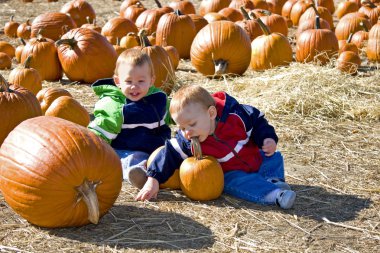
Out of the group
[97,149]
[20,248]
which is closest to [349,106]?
[97,149]

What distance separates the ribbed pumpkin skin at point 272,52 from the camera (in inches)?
348

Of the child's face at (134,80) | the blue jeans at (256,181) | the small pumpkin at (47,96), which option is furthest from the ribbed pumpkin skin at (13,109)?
the blue jeans at (256,181)

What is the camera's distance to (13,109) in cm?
588

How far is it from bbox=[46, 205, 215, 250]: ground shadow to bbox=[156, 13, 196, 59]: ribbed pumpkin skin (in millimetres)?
5614

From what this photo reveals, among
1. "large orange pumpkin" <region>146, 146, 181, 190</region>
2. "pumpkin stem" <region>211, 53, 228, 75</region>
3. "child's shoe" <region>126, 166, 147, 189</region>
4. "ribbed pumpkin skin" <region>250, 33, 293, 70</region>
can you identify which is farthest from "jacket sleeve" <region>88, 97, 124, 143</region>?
"ribbed pumpkin skin" <region>250, 33, 293, 70</region>

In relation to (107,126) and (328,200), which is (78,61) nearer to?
(107,126)

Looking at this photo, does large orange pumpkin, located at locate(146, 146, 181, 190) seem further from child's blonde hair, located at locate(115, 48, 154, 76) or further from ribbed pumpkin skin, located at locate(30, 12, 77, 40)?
ribbed pumpkin skin, located at locate(30, 12, 77, 40)

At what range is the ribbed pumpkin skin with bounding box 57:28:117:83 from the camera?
8.42 m

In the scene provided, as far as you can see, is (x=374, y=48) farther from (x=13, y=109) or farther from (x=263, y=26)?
(x=13, y=109)

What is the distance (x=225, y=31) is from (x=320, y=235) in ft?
15.4

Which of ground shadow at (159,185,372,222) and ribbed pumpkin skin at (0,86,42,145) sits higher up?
ribbed pumpkin skin at (0,86,42,145)

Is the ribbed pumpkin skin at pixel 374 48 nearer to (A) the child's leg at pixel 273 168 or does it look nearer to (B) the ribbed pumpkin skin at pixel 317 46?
(B) the ribbed pumpkin skin at pixel 317 46

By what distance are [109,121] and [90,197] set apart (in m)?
1.37

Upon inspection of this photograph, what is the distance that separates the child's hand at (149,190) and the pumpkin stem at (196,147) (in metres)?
0.34
